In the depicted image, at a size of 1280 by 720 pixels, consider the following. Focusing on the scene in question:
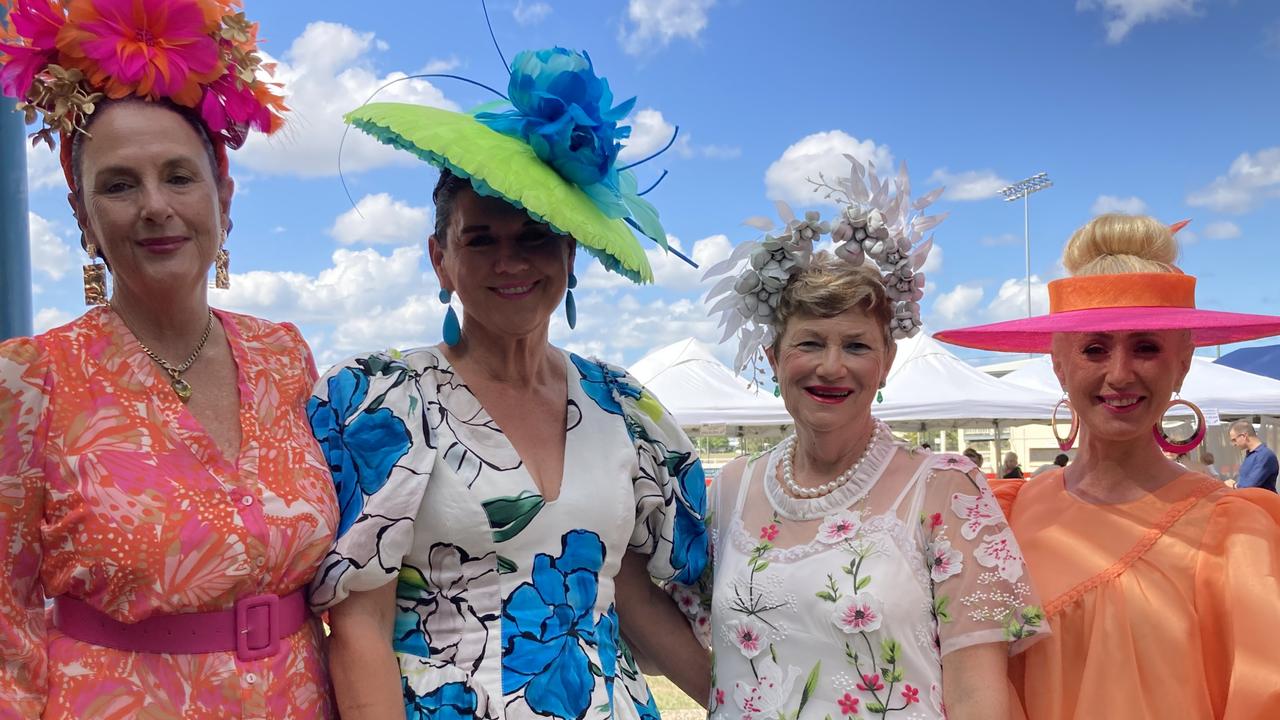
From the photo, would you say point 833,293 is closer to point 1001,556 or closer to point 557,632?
point 1001,556

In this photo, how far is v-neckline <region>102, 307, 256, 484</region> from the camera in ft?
6.15

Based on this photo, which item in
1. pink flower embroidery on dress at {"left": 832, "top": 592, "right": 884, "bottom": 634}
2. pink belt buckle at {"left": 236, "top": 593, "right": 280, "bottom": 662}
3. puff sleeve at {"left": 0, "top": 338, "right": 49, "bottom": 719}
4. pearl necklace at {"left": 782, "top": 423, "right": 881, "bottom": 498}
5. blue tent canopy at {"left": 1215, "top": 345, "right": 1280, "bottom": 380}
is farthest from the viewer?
blue tent canopy at {"left": 1215, "top": 345, "right": 1280, "bottom": 380}

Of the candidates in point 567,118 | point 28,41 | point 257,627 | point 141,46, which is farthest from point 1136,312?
point 28,41

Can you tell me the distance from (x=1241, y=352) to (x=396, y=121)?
53.0ft

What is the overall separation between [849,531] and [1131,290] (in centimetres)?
92

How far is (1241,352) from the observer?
14.9 meters

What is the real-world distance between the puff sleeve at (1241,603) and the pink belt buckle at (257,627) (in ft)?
6.37

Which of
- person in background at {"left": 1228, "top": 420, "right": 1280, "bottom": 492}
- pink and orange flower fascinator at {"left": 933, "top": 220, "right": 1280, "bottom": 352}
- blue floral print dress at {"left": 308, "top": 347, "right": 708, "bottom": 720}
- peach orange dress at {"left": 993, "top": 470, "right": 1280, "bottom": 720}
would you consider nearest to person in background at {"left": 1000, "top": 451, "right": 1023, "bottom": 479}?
person in background at {"left": 1228, "top": 420, "right": 1280, "bottom": 492}

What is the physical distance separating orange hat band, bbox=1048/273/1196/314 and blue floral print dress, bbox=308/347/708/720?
124cm

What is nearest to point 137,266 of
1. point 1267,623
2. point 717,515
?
point 717,515

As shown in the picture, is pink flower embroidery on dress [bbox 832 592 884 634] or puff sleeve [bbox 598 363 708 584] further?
puff sleeve [bbox 598 363 708 584]

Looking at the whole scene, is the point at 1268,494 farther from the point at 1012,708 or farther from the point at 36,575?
the point at 36,575

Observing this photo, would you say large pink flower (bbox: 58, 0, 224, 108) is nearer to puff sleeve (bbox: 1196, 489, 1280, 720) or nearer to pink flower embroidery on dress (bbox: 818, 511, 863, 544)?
pink flower embroidery on dress (bbox: 818, 511, 863, 544)

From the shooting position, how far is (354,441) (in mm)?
2018
